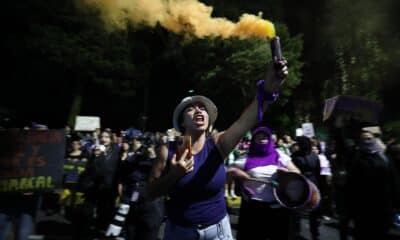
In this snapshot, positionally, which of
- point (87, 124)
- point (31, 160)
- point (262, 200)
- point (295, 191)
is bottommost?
point (262, 200)

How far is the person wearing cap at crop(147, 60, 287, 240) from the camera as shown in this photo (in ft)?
9.41

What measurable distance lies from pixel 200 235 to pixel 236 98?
64.8 feet

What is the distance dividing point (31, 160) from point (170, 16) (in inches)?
88.1

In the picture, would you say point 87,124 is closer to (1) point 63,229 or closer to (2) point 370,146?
(1) point 63,229

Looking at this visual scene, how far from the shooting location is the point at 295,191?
4.63 meters

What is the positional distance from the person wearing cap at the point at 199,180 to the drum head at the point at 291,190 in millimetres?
1615

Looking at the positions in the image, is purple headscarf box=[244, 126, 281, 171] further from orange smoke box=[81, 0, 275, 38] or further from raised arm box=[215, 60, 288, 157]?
raised arm box=[215, 60, 288, 157]

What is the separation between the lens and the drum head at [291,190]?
4.50 m

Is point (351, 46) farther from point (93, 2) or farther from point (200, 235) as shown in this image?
point (200, 235)

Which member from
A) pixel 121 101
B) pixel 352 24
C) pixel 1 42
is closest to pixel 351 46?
pixel 352 24

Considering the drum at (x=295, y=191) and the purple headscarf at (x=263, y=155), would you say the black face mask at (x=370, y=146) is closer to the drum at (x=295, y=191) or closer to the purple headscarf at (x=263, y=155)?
the purple headscarf at (x=263, y=155)

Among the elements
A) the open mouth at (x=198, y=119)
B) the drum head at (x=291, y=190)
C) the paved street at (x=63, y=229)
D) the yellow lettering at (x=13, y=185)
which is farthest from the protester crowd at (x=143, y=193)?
the open mouth at (x=198, y=119)

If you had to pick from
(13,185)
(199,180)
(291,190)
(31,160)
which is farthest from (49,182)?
(199,180)

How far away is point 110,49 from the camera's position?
70.9 ft
